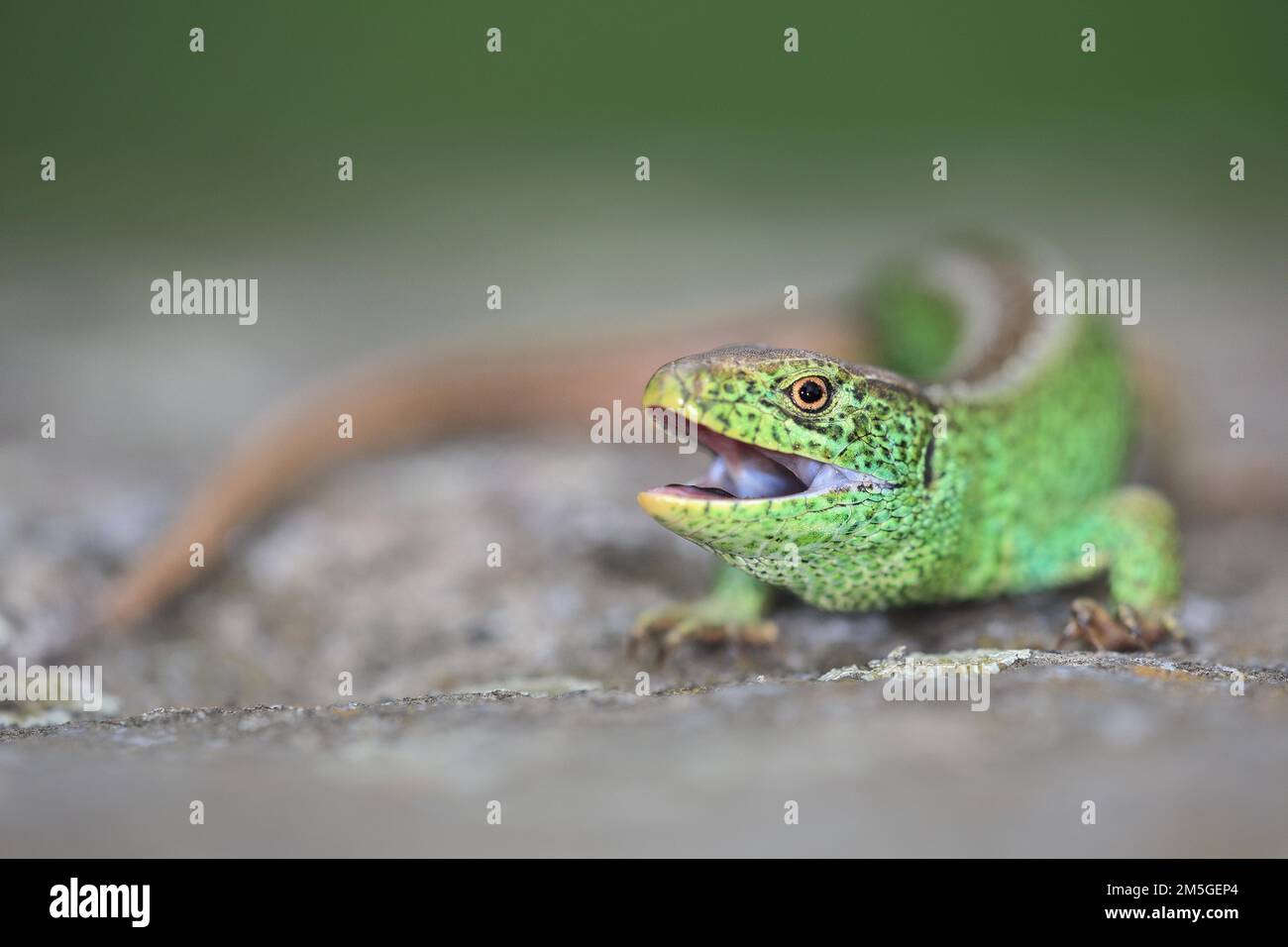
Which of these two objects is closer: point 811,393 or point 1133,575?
point 811,393

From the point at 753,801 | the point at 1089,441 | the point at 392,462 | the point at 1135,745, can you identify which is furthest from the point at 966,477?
the point at 392,462

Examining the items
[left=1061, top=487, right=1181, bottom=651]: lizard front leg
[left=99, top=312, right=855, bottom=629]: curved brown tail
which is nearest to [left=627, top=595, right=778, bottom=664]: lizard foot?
[left=1061, top=487, right=1181, bottom=651]: lizard front leg

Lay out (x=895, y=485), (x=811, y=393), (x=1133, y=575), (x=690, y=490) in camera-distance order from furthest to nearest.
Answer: (x=1133, y=575) → (x=895, y=485) → (x=811, y=393) → (x=690, y=490)

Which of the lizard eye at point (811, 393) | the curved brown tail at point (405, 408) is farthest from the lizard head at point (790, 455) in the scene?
the curved brown tail at point (405, 408)

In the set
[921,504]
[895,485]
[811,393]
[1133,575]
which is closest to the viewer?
[811,393]

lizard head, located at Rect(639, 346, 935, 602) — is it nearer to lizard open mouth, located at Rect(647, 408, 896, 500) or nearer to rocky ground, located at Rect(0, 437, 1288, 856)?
lizard open mouth, located at Rect(647, 408, 896, 500)

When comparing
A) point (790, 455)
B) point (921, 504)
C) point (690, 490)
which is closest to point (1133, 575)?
point (921, 504)

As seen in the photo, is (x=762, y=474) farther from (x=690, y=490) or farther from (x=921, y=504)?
(x=921, y=504)
